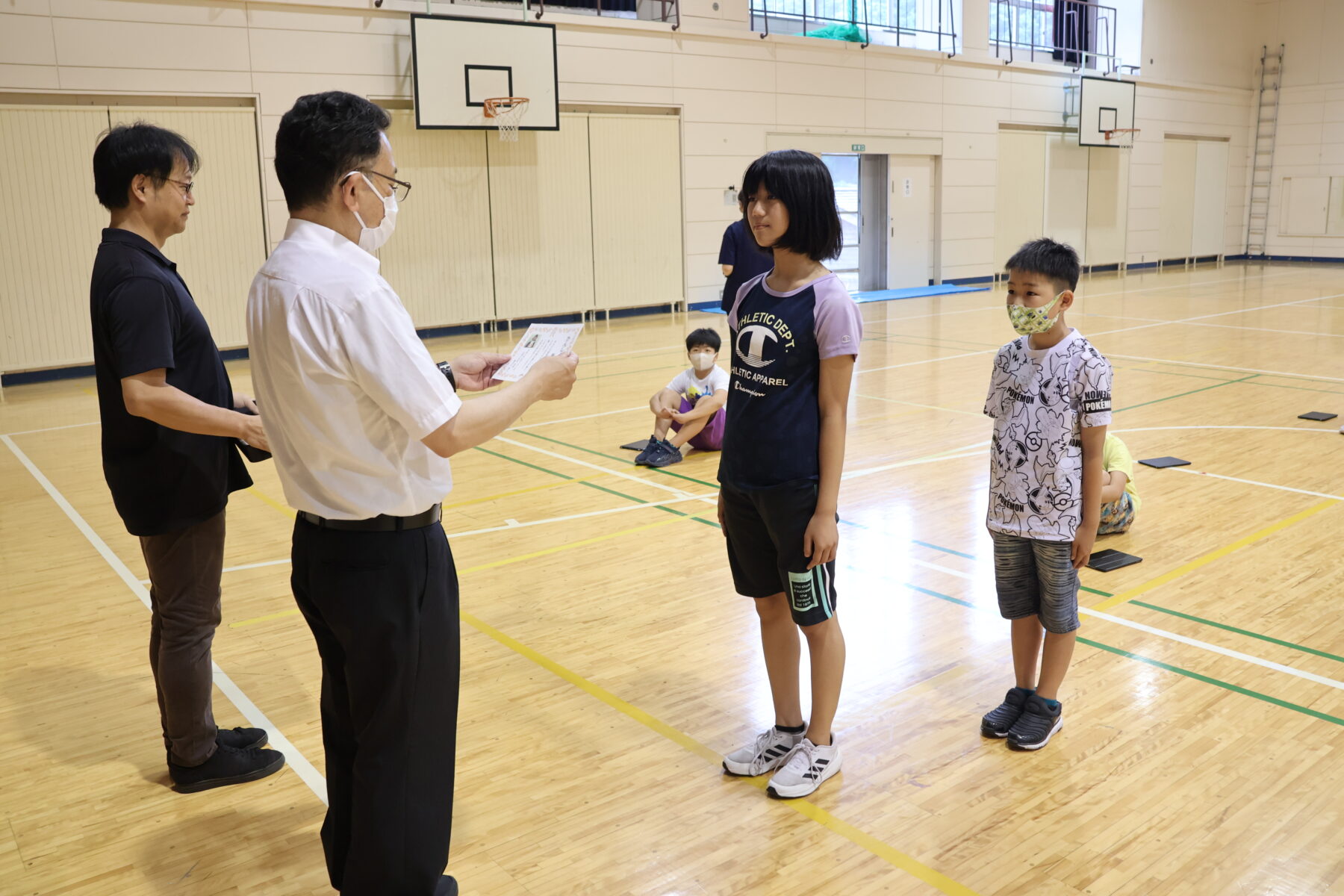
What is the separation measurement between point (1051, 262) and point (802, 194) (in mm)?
830

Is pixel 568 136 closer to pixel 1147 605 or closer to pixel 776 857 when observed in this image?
pixel 1147 605

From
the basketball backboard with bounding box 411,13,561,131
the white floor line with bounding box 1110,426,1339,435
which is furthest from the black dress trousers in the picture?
the basketball backboard with bounding box 411,13,561,131

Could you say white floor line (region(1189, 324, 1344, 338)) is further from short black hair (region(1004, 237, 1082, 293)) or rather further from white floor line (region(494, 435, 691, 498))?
short black hair (region(1004, 237, 1082, 293))

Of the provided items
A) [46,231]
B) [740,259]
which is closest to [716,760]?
[740,259]

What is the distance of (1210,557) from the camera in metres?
4.71

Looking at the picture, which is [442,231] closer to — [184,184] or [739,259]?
[739,259]

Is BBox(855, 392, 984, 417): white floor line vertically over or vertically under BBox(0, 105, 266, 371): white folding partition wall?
under

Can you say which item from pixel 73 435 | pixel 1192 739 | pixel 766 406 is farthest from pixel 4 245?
pixel 1192 739

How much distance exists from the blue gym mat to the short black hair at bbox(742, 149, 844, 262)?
1343cm

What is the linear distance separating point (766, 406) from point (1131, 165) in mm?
22186

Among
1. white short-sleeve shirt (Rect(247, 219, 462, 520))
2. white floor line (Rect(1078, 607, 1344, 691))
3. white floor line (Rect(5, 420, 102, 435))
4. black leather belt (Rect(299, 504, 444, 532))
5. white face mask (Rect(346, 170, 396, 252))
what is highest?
white face mask (Rect(346, 170, 396, 252))

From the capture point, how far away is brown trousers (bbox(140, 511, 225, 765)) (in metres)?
2.89

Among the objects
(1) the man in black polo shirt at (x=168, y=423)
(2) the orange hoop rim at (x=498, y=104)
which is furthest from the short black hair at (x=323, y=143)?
(2) the orange hoop rim at (x=498, y=104)

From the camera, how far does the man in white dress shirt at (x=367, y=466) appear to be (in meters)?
1.81
